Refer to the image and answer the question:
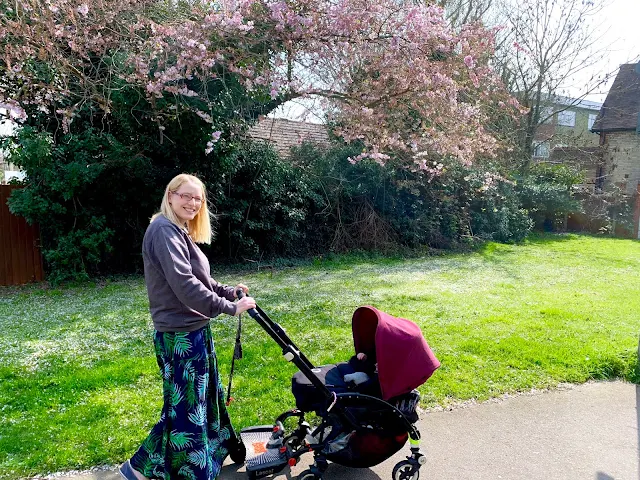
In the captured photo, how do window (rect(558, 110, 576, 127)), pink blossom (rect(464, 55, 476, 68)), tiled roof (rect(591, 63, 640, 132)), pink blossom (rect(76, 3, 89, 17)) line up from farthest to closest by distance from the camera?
window (rect(558, 110, 576, 127))
tiled roof (rect(591, 63, 640, 132))
pink blossom (rect(464, 55, 476, 68))
pink blossom (rect(76, 3, 89, 17))

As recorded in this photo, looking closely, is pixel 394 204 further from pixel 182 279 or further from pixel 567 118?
pixel 567 118

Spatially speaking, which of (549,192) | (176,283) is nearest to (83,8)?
(176,283)

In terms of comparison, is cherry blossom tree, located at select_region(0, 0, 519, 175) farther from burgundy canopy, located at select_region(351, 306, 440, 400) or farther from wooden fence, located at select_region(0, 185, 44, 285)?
burgundy canopy, located at select_region(351, 306, 440, 400)

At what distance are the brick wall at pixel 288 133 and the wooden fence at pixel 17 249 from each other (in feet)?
20.1

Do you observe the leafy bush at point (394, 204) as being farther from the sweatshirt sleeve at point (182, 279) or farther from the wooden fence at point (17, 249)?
the sweatshirt sleeve at point (182, 279)

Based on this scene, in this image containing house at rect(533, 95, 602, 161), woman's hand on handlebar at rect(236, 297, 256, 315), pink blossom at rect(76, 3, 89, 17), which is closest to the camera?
woman's hand on handlebar at rect(236, 297, 256, 315)

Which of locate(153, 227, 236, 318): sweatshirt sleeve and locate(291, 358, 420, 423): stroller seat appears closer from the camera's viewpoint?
locate(153, 227, 236, 318): sweatshirt sleeve

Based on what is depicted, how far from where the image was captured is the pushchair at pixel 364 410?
296 centimetres

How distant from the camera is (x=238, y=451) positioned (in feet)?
10.7

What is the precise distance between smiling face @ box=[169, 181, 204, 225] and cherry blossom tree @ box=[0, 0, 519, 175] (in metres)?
5.05

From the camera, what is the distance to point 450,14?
17031mm

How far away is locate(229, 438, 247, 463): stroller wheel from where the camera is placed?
10.6ft

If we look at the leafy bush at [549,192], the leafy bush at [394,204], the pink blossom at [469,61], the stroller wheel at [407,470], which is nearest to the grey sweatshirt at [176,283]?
the stroller wheel at [407,470]

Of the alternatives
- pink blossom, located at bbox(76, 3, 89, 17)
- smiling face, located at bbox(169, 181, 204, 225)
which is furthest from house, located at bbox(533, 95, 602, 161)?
smiling face, located at bbox(169, 181, 204, 225)
